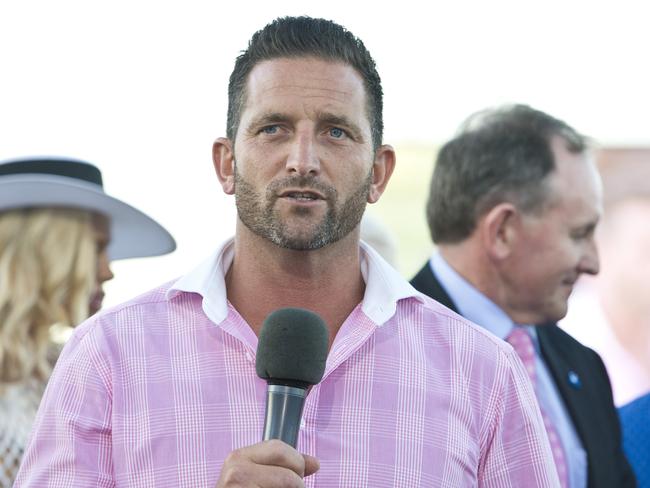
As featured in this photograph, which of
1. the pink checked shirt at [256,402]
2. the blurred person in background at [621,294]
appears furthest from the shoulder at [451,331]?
the blurred person in background at [621,294]

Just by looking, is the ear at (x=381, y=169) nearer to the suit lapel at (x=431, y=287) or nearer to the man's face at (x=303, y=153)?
the man's face at (x=303, y=153)

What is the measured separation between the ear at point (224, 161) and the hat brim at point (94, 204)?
1.42 meters

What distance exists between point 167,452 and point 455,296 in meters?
2.07

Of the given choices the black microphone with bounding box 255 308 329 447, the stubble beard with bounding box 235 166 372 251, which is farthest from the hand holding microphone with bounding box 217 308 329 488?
the stubble beard with bounding box 235 166 372 251

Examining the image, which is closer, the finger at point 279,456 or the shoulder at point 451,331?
the finger at point 279,456

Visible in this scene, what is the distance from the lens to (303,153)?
100 inches

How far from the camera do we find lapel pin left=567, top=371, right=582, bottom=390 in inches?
168

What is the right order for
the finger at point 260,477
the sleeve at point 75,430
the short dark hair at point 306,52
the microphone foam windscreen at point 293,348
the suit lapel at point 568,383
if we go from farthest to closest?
the suit lapel at point 568,383 < the short dark hair at point 306,52 < the sleeve at point 75,430 < the microphone foam windscreen at point 293,348 < the finger at point 260,477

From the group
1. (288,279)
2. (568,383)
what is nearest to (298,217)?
(288,279)

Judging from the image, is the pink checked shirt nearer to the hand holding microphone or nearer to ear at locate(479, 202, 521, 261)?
the hand holding microphone

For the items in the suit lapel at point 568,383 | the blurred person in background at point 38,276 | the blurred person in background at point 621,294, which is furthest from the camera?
the blurred person in background at point 621,294

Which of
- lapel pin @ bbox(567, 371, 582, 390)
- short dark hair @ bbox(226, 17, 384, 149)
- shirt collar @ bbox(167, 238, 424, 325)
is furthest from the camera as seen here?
lapel pin @ bbox(567, 371, 582, 390)

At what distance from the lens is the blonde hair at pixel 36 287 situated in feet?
12.9

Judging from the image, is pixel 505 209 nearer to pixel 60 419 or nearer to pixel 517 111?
pixel 517 111
